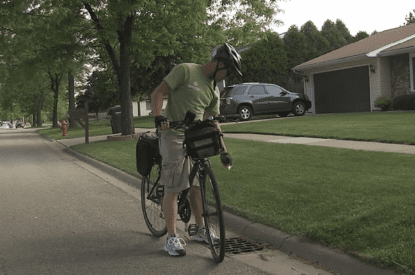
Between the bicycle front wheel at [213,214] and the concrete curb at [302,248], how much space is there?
693 millimetres

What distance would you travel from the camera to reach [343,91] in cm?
2536

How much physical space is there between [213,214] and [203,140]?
2.24 feet

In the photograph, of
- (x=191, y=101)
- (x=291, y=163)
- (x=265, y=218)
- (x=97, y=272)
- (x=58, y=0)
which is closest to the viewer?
(x=97, y=272)

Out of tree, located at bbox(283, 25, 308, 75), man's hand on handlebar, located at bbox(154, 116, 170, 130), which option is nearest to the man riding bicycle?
man's hand on handlebar, located at bbox(154, 116, 170, 130)

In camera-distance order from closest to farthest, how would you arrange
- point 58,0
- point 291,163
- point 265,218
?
1. point 265,218
2. point 291,163
3. point 58,0

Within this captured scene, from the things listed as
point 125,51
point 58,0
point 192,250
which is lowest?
point 192,250

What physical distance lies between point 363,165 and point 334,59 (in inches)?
720

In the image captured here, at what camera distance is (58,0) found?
600 inches

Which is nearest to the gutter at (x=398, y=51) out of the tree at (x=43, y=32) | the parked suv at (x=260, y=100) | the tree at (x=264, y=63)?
the parked suv at (x=260, y=100)

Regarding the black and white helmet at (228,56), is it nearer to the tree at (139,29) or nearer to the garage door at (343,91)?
the tree at (139,29)

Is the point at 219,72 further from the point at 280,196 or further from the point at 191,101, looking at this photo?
the point at 280,196

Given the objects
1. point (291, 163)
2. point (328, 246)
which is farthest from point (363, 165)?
point (328, 246)

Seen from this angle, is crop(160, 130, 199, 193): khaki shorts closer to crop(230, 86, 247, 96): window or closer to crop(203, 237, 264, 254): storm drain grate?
crop(203, 237, 264, 254): storm drain grate

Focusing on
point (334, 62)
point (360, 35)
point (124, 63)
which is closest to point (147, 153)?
point (124, 63)
